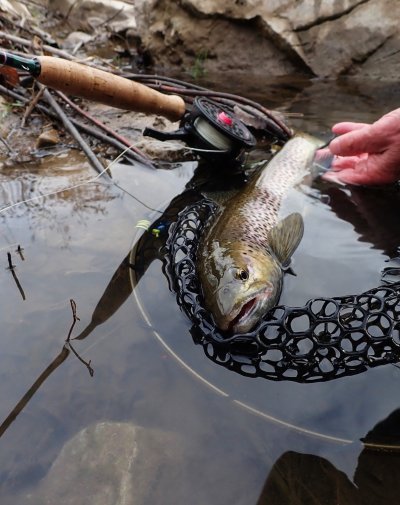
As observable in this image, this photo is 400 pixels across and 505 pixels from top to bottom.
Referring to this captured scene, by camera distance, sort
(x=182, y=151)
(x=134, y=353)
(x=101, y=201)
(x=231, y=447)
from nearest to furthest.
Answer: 1. (x=231, y=447)
2. (x=134, y=353)
3. (x=101, y=201)
4. (x=182, y=151)

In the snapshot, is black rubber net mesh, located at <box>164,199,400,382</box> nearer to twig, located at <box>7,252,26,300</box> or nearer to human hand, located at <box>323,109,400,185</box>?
twig, located at <box>7,252,26,300</box>

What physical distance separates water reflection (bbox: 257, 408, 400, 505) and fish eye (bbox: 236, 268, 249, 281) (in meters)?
0.82

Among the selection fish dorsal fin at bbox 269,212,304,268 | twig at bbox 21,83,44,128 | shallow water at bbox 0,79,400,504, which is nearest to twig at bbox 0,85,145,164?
twig at bbox 21,83,44,128

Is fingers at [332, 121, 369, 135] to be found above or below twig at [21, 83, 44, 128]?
above

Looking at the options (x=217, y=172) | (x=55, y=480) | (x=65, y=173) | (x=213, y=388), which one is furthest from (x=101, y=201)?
(x=55, y=480)

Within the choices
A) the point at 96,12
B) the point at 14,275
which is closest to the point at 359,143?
the point at 14,275

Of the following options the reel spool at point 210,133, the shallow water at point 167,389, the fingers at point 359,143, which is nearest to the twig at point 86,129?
the reel spool at point 210,133

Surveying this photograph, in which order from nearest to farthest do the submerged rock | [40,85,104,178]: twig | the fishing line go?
the submerged rock → the fishing line → [40,85,104,178]: twig

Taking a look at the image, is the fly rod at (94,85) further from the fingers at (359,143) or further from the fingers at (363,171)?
the fingers at (363,171)

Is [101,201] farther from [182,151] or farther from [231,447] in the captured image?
[231,447]

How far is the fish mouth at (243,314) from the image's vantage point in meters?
1.96

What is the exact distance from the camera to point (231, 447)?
162 cm

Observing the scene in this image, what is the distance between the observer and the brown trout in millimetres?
2033

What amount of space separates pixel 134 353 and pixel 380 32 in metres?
7.36
